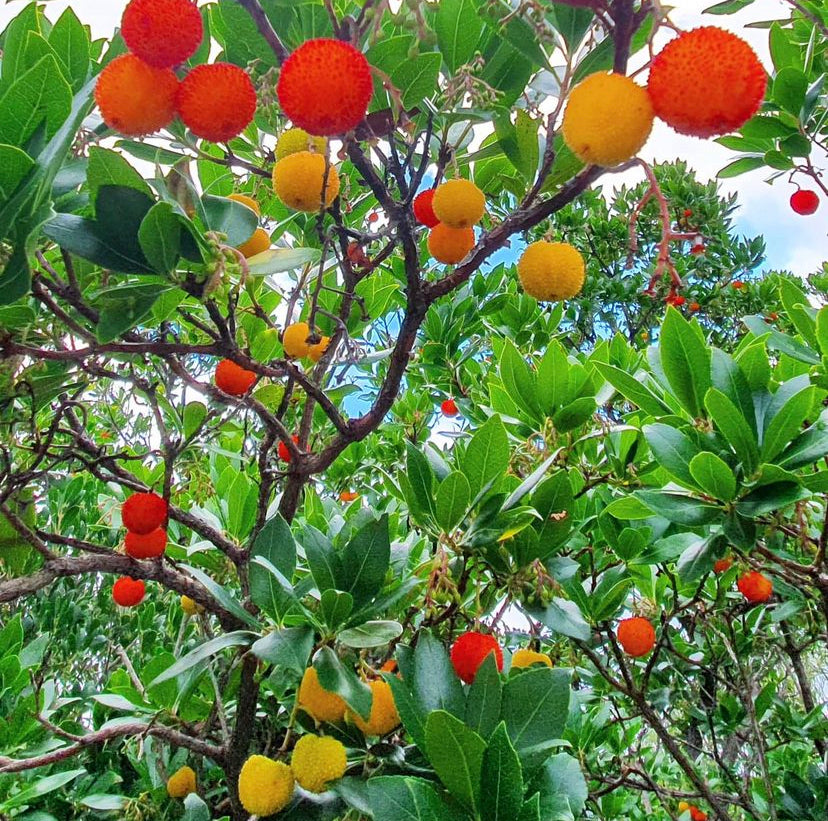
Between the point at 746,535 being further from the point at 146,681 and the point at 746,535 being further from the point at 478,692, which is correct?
the point at 146,681

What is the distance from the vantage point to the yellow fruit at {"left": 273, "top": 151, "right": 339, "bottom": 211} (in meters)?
1.02

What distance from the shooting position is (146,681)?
5.42 feet

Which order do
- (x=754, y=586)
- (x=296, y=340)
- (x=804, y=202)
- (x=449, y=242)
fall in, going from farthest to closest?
1. (x=804, y=202)
2. (x=754, y=586)
3. (x=296, y=340)
4. (x=449, y=242)

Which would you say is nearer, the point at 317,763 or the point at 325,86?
the point at 325,86

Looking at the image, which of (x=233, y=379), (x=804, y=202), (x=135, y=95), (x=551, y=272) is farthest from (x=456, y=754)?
(x=804, y=202)

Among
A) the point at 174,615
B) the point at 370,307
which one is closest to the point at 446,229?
the point at 370,307

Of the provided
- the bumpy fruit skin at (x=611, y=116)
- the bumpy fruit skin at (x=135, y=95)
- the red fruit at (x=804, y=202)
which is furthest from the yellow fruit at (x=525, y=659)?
the red fruit at (x=804, y=202)

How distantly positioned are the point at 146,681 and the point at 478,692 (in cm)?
97

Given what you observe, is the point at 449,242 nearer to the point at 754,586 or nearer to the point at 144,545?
the point at 144,545

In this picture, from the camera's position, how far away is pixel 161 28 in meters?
0.84

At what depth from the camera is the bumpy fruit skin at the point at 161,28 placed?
83cm

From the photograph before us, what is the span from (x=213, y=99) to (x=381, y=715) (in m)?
0.92

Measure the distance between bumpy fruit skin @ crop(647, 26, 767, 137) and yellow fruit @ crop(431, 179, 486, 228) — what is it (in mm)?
326

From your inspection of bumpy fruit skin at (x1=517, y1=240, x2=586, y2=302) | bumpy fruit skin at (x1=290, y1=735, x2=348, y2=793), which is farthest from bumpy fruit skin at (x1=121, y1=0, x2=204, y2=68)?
bumpy fruit skin at (x1=290, y1=735, x2=348, y2=793)
